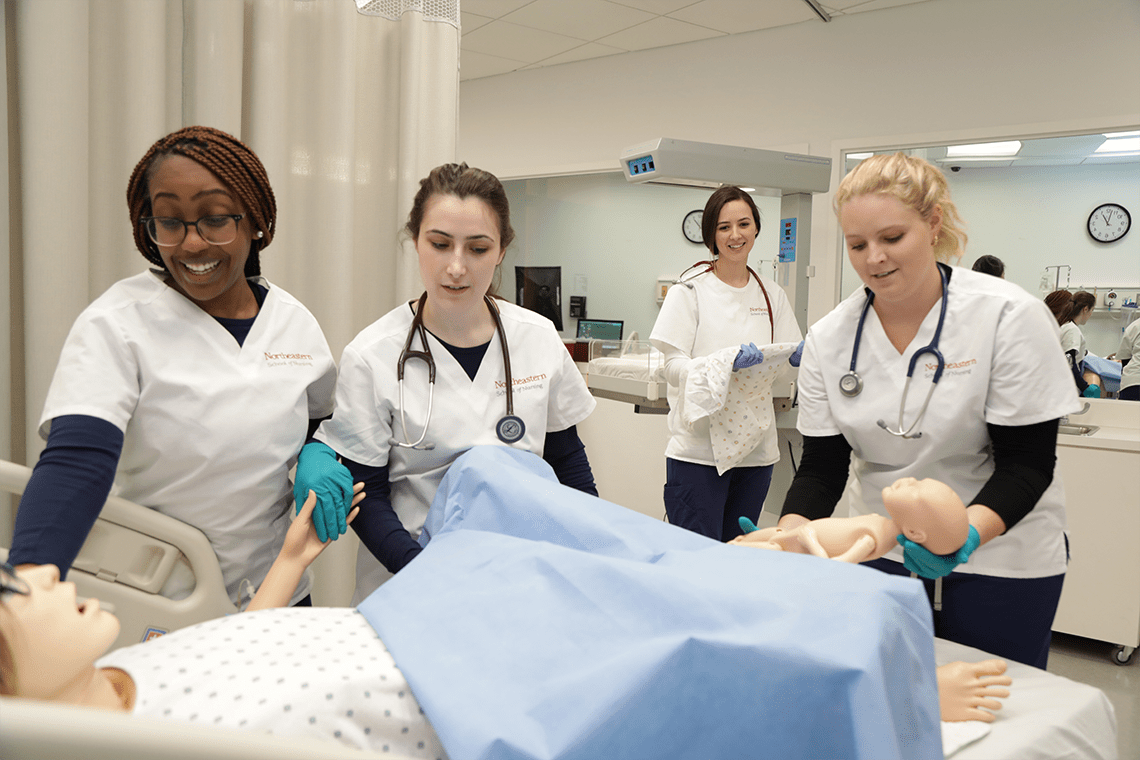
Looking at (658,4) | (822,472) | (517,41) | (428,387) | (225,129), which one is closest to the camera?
(428,387)

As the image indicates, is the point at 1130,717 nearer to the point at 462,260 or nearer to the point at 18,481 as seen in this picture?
the point at 462,260

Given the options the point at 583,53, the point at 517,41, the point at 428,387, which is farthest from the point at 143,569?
the point at 583,53

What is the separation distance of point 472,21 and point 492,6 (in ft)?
0.90

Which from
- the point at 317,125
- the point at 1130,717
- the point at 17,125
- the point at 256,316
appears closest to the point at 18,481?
the point at 256,316

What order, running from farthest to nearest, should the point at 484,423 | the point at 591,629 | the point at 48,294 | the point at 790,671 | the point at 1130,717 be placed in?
the point at 1130,717, the point at 48,294, the point at 484,423, the point at 591,629, the point at 790,671

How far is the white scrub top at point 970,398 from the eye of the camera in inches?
51.9

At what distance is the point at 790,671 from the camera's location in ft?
2.21

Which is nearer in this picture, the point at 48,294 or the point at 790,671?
the point at 790,671

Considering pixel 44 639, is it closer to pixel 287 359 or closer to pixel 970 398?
pixel 287 359

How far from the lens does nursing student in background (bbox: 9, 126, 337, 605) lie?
41.3 inches

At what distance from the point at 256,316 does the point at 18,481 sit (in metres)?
0.42

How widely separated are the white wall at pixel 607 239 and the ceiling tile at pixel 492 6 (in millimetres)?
1254

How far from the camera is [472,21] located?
12.8 feet

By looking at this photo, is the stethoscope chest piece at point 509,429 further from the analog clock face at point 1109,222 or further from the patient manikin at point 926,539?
the analog clock face at point 1109,222
